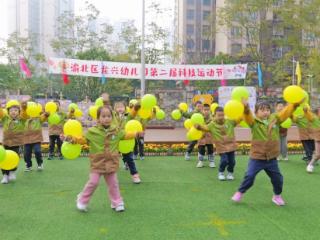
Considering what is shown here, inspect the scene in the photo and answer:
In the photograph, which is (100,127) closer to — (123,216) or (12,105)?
(123,216)

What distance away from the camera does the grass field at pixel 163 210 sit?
13.1 ft

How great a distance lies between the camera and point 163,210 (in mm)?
4781

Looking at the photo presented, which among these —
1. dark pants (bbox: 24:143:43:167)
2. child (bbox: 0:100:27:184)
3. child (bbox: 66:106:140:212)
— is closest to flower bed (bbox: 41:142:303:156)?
dark pants (bbox: 24:143:43:167)

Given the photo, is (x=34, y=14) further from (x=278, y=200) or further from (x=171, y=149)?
(x=278, y=200)

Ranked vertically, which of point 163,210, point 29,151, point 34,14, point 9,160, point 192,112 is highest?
point 34,14

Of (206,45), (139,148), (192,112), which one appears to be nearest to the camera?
(192,112)

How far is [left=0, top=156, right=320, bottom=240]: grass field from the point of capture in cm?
398

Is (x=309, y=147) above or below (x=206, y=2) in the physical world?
below

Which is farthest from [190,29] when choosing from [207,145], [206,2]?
[207,145]

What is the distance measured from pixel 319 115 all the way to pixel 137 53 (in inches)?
847

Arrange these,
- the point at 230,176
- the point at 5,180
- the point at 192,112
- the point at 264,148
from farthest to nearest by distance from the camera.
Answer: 1. the point at 192,112
2. the point at 230,176
3. the point at 5,180
4. the point at 264,148

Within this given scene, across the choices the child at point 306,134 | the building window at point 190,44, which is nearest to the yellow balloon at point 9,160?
the child at point 306,134

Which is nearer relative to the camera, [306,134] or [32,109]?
[32,109]

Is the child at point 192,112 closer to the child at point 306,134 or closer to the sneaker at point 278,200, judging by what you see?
the child at point 306,134
